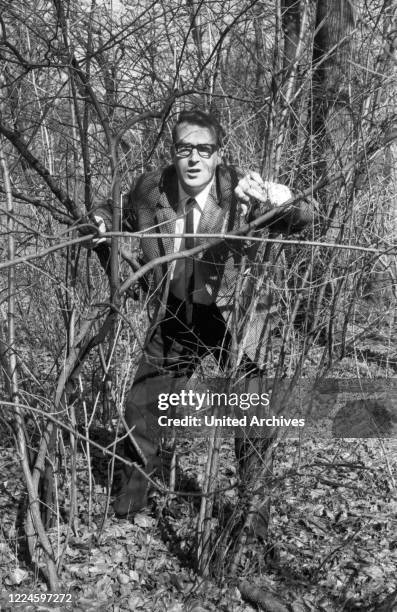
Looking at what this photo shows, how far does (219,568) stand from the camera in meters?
3.49

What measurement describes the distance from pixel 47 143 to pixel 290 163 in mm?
1219

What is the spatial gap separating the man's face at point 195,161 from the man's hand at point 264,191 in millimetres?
529

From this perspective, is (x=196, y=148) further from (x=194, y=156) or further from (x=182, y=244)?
(x=182, y=244)

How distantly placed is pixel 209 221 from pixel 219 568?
1.48m

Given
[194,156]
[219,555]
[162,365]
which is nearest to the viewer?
[219,555]

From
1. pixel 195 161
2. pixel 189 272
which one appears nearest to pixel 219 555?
pixel 189 272

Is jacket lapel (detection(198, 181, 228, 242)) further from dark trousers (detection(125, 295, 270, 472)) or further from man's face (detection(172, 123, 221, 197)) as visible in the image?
dark trousers (detection(125, 295, 270, 472))

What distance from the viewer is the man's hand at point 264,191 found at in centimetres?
309

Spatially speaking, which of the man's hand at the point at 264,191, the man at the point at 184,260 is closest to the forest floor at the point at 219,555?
the man at the point at 184,260

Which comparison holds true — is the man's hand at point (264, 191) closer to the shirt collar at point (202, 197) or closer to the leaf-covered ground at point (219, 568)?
the shirt collar at point (202, 197)

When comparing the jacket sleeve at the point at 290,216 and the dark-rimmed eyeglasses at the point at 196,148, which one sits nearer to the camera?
the jacket sleeve at the point at 290,216

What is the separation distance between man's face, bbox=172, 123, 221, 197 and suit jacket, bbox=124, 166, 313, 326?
7 cm

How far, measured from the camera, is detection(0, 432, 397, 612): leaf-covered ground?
11.3 ft

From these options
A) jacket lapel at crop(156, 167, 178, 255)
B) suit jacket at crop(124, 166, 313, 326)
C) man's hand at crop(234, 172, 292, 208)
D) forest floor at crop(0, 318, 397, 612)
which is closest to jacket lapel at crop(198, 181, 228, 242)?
suit jacket at crop(124, 166, 313, 326)
